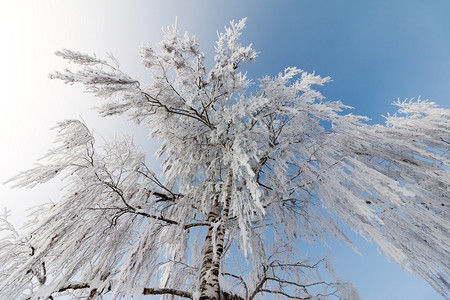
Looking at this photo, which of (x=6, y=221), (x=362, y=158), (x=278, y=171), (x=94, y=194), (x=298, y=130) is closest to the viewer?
(x=6, y=221)

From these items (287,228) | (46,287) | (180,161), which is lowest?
(46,287)

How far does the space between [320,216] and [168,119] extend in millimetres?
3204

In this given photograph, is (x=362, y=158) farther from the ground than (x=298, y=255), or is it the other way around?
(x=362, y=158)

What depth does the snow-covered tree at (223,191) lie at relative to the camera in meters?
2.29

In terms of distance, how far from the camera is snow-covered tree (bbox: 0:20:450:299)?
229 cm

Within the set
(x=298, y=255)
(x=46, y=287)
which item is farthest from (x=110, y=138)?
(x=298, y=255)

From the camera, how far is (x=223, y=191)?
307cm

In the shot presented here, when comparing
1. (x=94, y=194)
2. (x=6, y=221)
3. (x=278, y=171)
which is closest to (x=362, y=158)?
(x=278, y=171)

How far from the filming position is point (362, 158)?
3.46 m

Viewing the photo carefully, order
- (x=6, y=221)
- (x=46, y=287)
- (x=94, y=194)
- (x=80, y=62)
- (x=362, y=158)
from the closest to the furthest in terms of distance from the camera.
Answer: (x=46, y=287) < (x=6, y=221) < (x=94, y=194) < (x=80, y=62) < (x=362, y=158)

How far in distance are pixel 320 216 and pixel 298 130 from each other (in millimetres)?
1539

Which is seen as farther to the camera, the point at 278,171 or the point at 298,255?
the point at 298,255

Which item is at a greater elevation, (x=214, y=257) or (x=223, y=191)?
(x=223, y=191)

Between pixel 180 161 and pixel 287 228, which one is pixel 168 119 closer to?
pixel 180 161
